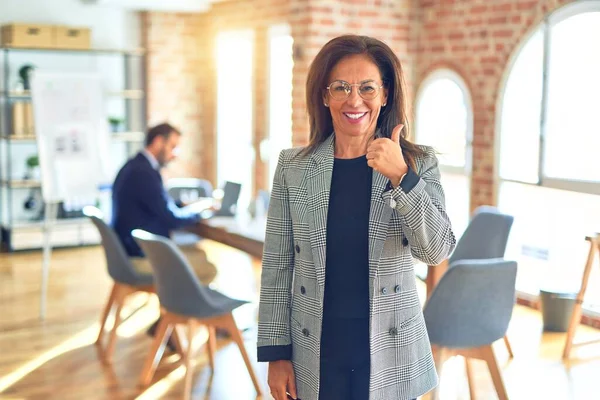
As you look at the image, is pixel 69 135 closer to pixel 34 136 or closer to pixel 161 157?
pixel 34 136

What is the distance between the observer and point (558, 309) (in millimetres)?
5480

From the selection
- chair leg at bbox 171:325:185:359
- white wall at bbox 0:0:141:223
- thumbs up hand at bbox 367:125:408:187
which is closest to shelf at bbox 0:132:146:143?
white wall at bbox 0:0:141:223

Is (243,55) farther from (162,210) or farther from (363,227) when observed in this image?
(363,227)

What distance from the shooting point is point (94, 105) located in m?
7.32

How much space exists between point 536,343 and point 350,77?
12.7 feet

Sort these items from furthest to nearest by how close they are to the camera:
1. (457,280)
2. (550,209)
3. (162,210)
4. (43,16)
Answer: (43,16) → (550,209) → (162,210) → (457,280)

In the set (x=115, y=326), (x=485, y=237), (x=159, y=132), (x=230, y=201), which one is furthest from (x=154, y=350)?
(x=485, y=237)

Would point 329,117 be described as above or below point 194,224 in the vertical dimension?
above

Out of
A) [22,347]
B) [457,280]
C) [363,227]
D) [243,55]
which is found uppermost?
[243,55]

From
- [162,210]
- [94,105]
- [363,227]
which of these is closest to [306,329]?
[363,227]

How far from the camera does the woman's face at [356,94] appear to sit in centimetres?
183

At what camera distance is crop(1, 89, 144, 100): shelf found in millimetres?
8156

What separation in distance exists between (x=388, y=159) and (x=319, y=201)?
22cm

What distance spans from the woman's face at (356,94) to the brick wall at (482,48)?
449 centimetres
